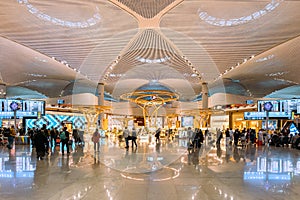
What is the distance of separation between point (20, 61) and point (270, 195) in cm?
2244

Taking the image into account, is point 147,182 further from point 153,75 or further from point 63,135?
point 153,75

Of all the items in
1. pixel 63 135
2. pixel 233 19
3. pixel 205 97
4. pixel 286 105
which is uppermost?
pixel 233 19

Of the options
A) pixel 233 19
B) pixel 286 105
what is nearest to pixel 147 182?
pixel 233 19

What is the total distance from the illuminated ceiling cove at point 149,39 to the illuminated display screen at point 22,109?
3223 millimetres

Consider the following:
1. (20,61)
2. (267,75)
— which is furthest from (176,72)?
(20,61)

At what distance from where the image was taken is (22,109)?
22688 millimetres

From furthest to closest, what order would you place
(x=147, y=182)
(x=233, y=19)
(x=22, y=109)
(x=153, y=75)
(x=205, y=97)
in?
(x=205, y=97), (x=153, y=75), (x=22, y=109), (x=233, y=19), (x=147, y=182)

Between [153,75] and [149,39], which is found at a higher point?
[149,39]

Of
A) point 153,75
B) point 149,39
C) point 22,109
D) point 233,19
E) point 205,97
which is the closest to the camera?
point 233,19

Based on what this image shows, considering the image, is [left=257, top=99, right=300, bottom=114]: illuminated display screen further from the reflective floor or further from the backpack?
the reflective floor

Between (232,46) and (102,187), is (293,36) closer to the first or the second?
(232,46)

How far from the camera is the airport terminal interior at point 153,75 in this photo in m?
6.28

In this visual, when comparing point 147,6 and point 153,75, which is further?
point 153,75

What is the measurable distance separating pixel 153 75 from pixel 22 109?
16.2 meters
